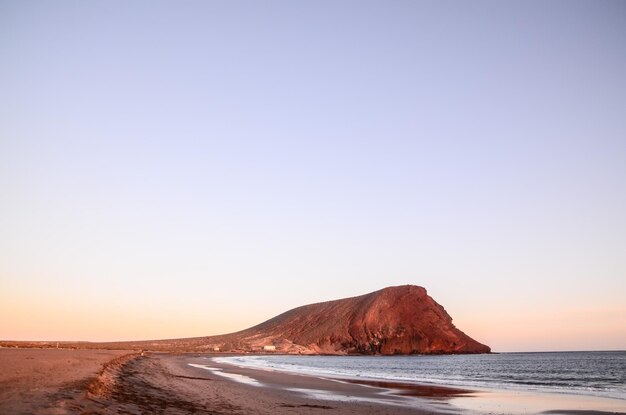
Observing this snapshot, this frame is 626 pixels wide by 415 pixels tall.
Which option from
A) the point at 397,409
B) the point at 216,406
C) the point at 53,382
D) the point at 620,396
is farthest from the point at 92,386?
the point at 620,396

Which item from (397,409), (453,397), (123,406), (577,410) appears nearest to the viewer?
(123,406)

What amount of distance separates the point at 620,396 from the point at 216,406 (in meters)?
29.0

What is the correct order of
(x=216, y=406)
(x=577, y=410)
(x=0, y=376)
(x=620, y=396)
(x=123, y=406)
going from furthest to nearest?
1. (x=620, y=396)
2. (x=577, y=410)
3. (x=0, y=376)
4. (x=216, y=406)
5. (x=123, y=406)

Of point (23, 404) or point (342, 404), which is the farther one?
point (342, 404)

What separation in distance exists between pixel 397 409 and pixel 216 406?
8.92m

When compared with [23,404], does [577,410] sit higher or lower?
lower

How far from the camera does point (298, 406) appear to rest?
22.2m

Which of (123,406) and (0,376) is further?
(0,376)

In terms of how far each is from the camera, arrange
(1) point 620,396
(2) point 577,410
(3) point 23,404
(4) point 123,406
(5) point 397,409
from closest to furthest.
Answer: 1. (3) point 23,404
2. (4) point 123,406
3. (5) point 397,409
4. (2) point 577,410
5. (1) point 620,396

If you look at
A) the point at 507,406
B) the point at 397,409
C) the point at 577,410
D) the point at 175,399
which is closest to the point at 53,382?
the point at 175,399

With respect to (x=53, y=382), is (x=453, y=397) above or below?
below

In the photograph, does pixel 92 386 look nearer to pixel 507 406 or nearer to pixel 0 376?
pixel 0 376

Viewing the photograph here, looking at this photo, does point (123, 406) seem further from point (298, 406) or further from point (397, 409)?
point (397, 409)

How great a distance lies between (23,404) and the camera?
13.4m
